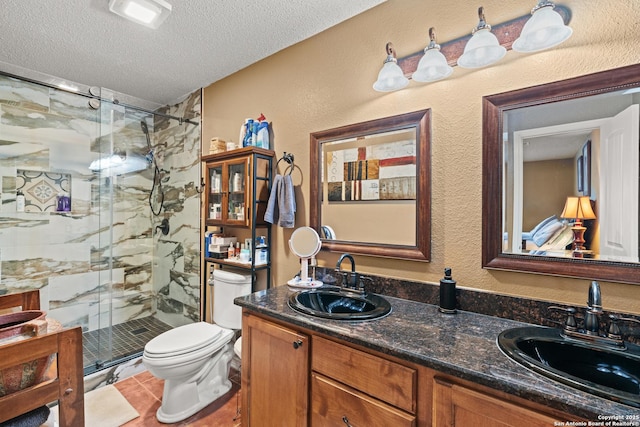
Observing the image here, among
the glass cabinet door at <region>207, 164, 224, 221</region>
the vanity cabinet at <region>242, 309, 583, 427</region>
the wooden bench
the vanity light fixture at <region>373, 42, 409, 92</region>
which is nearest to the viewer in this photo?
the vanity cabinet at <region>242, 309, 583, 427</region>

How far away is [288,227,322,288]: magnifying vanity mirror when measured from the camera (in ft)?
5.93

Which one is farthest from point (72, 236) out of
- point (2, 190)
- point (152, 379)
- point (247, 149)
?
point (247, 149)

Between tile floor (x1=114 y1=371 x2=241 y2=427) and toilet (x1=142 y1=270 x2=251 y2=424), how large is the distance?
42mm

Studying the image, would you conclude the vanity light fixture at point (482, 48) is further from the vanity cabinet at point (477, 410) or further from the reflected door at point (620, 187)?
the vanity cabinet at point (477, 410)

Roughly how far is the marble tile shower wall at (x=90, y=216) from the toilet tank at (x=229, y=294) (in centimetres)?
72

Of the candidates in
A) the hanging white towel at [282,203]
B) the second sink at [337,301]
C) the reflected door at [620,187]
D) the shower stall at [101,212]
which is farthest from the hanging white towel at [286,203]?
the reflected door at [620,187]

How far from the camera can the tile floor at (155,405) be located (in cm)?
185

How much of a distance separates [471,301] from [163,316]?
3179 millimetres

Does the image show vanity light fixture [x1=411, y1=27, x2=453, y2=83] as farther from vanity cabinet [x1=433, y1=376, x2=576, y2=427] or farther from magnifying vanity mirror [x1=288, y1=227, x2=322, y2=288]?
vanity cabinet [x1=433, y1=376, x2=576, y2=427]

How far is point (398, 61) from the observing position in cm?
162

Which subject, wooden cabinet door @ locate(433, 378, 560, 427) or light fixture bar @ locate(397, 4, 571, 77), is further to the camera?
light fixture bar @ locate(397, 4, 571, 77)

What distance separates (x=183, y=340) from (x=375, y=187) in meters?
1.55

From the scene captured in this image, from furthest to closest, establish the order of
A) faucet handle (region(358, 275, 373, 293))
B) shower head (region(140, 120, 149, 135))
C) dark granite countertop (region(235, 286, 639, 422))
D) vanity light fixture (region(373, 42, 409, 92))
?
shower head (region(140, 120, 149, 135))
faucet handle (region(358, 275, 373, 293))
vanity light fixture (region(373, 42, 409, 92))
dark granite countertop (region(235, 286, 639, 422))

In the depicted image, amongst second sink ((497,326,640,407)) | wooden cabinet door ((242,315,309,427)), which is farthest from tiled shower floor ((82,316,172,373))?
second sink ((497,326,640,407))
